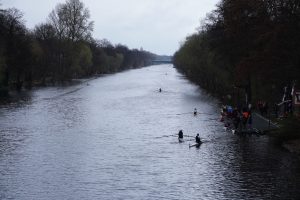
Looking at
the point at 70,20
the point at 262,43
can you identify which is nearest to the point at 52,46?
the point at 70,20

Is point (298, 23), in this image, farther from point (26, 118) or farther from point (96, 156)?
point (26, 118)

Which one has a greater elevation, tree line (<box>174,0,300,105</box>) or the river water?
tree line (<box>174,0,300,105</box>)

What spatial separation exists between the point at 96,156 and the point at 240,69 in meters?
18.7

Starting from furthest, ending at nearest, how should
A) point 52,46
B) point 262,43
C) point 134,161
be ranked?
point 52,46 < point 262,43 < point 134,161

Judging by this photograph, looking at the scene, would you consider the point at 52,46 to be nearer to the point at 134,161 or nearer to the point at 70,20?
the point at 70,20

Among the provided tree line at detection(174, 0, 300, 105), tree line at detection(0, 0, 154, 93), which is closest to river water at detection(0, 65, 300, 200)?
tree line at detection(174, 0, 300, 105)

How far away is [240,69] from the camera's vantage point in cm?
5191

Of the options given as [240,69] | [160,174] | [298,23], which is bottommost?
[160,174]

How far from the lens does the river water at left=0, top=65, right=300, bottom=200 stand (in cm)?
3082

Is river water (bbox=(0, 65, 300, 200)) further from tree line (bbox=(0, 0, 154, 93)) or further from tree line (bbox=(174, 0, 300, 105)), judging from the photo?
tree line (bbox=(0, 0, 154, 93))

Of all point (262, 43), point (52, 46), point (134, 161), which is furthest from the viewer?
point (52, 46)

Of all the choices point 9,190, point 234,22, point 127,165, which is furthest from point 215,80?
point 9,190

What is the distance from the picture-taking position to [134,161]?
38.5 m

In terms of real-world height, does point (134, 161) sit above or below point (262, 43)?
below
